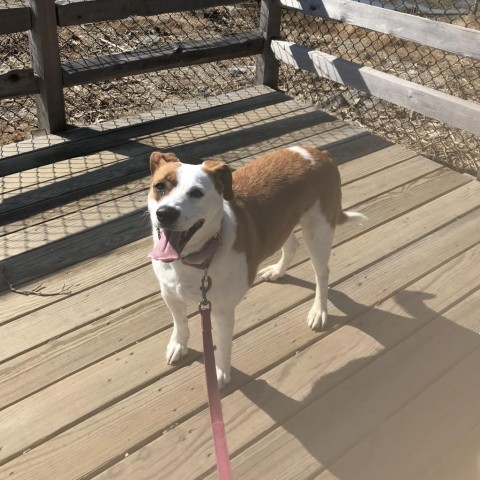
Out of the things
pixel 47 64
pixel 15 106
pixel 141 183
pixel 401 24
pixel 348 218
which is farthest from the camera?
pixel 15 106

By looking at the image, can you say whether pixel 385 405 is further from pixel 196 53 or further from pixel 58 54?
pixel 196 53

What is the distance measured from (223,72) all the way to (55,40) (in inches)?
131

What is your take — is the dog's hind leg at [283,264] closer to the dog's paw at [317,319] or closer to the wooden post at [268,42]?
the dog's paw at [317,319]

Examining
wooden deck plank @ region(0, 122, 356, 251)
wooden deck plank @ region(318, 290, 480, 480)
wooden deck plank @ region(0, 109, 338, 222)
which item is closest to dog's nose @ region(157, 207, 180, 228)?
wooden deck plank @ region(318, 290, 480, 480)

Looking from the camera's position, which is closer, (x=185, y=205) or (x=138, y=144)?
(x=185, y=205)

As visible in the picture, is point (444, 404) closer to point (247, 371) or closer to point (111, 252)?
point (247, 371)

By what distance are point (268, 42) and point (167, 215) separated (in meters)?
4.45

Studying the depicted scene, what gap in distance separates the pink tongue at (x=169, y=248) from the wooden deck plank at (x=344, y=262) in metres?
1.14

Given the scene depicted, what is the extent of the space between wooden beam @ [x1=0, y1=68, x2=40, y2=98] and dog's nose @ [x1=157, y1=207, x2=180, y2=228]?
297cm

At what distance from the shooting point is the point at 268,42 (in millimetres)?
5922

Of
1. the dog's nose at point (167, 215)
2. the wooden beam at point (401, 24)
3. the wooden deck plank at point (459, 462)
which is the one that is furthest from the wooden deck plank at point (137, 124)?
the wooden deck plank at point (459, 462)

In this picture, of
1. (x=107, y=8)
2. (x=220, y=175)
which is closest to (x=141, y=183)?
(x=107, y=8)

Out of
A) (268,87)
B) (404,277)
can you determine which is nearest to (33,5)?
(268,87)

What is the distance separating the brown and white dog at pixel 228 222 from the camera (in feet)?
7.13
